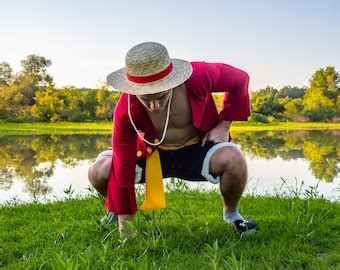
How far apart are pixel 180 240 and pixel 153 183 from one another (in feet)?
1.31

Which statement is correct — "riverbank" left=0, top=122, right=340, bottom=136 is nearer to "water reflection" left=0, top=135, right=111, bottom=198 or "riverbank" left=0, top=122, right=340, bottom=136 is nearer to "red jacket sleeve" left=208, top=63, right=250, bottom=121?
"water reflection" left=0, top=135, right=111, bottom=198

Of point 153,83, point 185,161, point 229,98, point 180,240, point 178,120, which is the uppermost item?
point 153,83

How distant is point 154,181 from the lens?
123 inches

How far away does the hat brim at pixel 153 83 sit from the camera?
2.57 metres

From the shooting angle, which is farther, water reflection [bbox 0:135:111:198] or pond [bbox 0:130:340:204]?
water reflection [bbox 0:135:111:198]

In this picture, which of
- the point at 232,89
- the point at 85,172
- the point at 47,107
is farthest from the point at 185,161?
the point at 47,107

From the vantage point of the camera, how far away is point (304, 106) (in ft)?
72.0

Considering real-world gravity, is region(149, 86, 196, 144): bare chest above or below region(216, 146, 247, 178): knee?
above

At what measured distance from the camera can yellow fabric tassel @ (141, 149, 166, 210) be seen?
3.12m

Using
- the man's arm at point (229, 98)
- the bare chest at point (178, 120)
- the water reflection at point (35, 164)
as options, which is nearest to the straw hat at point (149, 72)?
the bare chest at point (178, 120)

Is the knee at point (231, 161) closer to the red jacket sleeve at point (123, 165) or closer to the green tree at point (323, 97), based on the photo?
the red jacket sleeve at point (123, 165)

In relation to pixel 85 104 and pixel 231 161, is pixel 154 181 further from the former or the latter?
pixel 85 104

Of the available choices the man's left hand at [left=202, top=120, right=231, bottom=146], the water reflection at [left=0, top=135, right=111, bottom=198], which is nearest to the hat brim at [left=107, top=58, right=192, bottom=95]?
the man's left hand at [left=202, top=120, right=231, bottom=146]

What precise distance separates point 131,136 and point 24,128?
64.6ft
